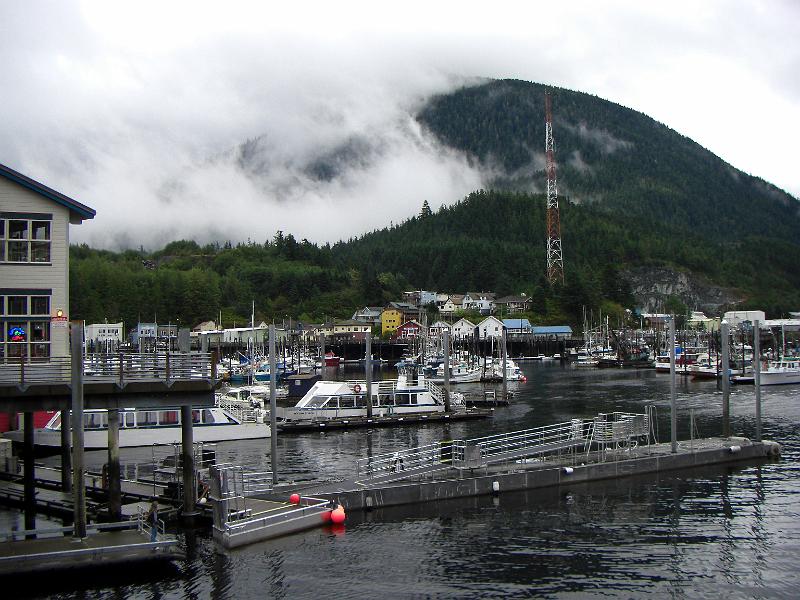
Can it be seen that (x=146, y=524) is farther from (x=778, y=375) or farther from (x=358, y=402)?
(x=778, y=375)

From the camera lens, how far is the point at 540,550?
3266cm

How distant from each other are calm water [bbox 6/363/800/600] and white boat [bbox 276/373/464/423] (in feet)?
78.1

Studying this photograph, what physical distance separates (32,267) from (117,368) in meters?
7.93

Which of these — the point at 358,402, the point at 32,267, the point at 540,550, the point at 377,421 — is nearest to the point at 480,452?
the point at 540,550

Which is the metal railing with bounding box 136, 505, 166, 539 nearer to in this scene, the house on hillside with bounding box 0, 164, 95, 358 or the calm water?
the calm water

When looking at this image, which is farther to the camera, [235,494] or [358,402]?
[358,402]

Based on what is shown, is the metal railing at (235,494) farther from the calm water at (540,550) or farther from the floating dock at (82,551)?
the floating dock at (82,551)

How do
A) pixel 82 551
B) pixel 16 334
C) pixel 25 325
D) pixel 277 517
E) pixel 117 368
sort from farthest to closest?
pixel 25 325
pixel 16 334
pixel 277 517
pixel 117 368
pixel 82 551

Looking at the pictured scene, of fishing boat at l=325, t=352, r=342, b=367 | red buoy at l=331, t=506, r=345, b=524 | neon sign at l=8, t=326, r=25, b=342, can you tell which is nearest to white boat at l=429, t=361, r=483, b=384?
fishing boat at l=325, t=352, r=342, b=367

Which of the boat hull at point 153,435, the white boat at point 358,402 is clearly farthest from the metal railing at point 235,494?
the white boat at point 358,402

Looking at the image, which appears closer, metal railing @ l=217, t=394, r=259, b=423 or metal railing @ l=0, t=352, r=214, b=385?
metal railing @ l=0, t=352, r=214, b=385

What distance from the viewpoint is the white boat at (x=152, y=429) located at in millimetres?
58062

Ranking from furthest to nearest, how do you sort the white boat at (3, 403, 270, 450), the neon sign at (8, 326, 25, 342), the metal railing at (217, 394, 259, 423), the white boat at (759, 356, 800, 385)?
1. the white boat at (759, 356, 800, 385)
2. the metal railing at (217, 394, 259, 423)
3. the white boat at (3, 403, 270, 450)
4. the neon sign at (8, 326, 25, 342)

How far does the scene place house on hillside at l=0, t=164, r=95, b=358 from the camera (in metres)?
36.0
